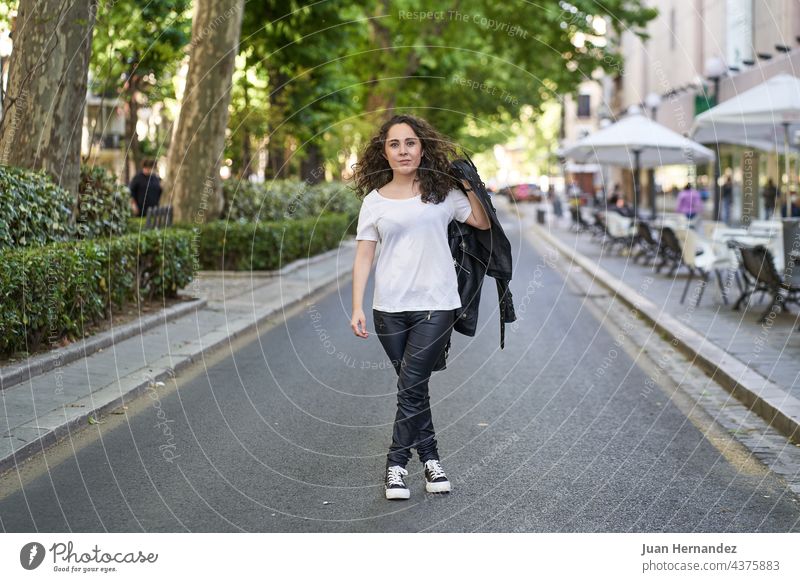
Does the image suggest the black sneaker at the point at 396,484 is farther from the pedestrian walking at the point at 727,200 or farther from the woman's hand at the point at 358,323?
the pedestrian walking at the point at 727,200

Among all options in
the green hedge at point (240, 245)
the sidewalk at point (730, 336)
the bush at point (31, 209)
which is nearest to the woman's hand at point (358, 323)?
the sidewalk at point (730, 336)

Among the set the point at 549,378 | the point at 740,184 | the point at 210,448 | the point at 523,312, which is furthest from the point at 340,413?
the point at 740,184

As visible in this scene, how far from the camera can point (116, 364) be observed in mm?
10539

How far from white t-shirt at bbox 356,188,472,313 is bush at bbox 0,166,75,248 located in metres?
5.46

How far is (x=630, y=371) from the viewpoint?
11109mm

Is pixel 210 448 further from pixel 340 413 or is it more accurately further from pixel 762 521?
pixel 762 521

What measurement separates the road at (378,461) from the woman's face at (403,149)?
1.70m

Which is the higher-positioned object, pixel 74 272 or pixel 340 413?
pixel 74 272

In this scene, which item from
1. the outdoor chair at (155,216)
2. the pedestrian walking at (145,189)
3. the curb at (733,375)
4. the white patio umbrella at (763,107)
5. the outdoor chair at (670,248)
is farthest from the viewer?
the pedestrian walking at (145,189)

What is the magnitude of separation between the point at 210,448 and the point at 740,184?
36773 millimetres

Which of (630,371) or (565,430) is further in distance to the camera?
(630,371)

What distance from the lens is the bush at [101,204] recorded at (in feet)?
46.3

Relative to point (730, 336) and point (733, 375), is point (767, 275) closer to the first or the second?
point (730, 336)

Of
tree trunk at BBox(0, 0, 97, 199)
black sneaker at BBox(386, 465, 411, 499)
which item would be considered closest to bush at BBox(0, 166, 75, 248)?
tree trunk at BBox(0, 0, 97, 199)
